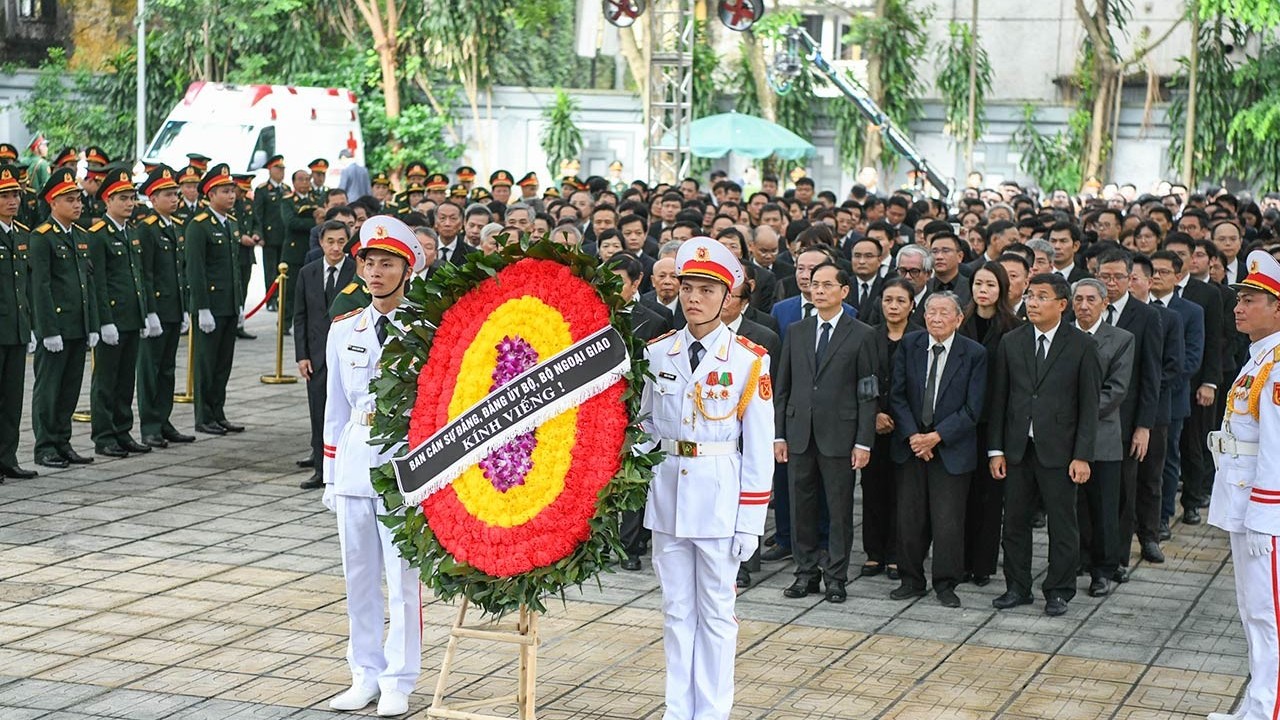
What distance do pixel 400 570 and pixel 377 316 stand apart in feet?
3.47

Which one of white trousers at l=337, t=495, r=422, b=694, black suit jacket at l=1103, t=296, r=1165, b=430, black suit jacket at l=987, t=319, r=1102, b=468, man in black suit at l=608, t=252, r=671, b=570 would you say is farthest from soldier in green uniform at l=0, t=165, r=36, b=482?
black suit jacket at l=1103, t=296, r=1165, b=430

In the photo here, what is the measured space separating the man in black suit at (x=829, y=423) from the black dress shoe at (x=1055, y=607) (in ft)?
3.55

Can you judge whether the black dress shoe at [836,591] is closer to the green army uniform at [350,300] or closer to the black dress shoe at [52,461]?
the green army uniform at [350,300]

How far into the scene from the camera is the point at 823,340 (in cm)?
955

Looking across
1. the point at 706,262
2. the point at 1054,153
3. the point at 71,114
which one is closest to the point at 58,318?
the point at 706,262

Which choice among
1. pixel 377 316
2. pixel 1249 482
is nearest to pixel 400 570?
pixel 377 316

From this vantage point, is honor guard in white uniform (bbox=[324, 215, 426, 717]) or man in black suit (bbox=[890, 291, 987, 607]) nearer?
honor guard in white uniform (bbox=[324, 215, 426, 717])

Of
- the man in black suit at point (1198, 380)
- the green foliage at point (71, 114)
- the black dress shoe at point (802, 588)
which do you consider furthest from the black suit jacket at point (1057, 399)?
the green foliage at point (71, 114)

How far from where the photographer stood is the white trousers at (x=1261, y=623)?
275 inches

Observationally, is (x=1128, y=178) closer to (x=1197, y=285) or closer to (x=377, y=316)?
(x=1197, y=285)

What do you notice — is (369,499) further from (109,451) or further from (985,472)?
(109,451)

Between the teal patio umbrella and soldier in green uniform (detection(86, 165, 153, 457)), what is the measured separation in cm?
1652

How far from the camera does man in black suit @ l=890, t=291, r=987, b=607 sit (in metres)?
9.37

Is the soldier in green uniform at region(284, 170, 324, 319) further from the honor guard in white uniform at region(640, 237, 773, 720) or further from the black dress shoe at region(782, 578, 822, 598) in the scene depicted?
the honor guard in white uniform at region(640, 237, 773, 720)
